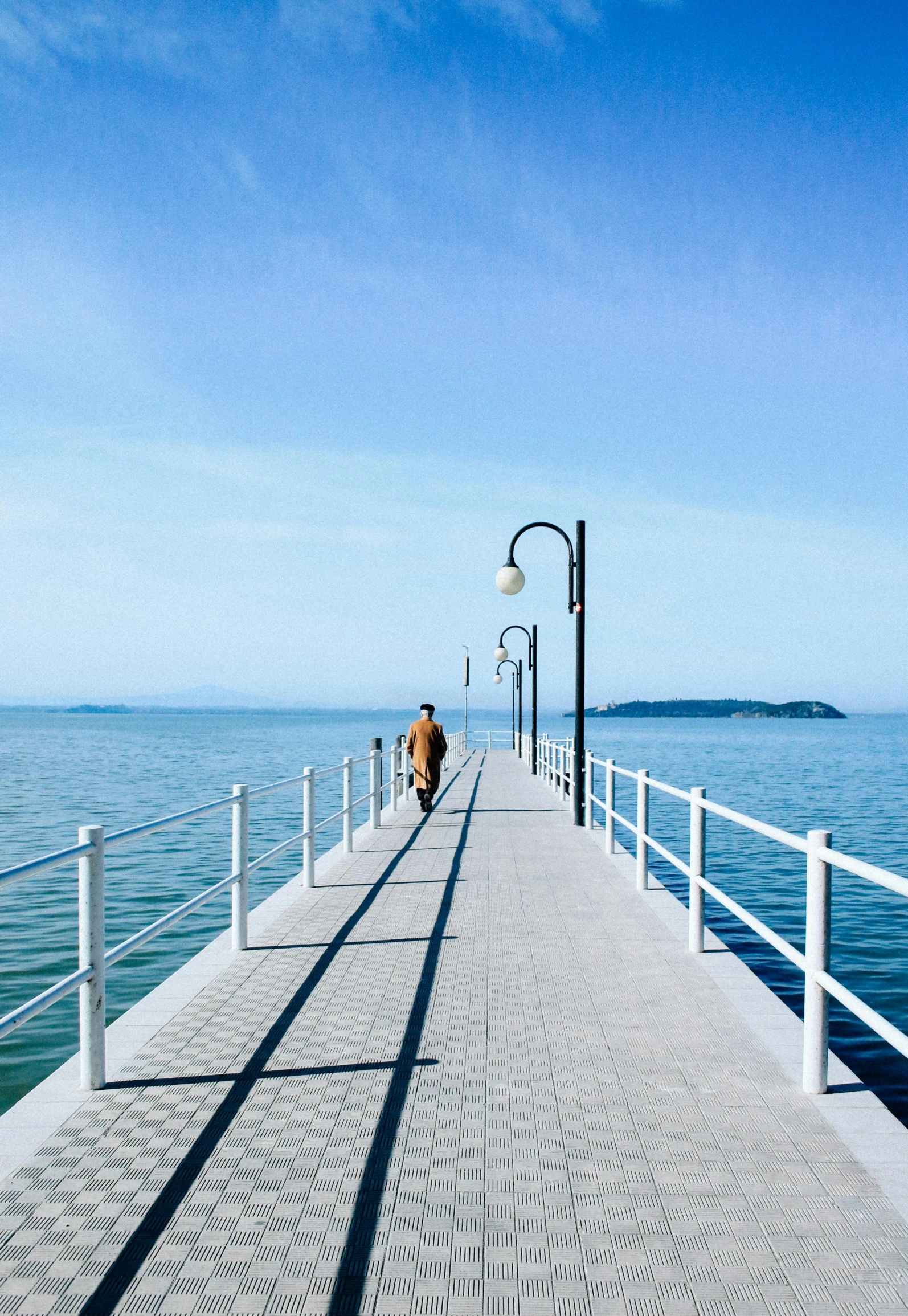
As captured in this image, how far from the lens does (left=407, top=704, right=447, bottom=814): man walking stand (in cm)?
1579

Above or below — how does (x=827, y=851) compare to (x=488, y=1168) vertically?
above

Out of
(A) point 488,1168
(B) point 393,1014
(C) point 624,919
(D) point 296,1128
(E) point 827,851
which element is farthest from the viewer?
(C) point 624,919

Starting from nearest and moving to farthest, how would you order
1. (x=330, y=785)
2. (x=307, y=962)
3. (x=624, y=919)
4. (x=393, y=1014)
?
(x=393, y=1014)
(x=307, y=962)
(x=624, y=919)
(x=330, y=785)

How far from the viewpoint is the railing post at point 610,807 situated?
10.8 meters

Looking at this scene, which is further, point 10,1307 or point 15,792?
point 15,792

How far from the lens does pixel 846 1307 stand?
109 inches

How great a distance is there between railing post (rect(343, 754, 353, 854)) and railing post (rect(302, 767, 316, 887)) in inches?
54.6

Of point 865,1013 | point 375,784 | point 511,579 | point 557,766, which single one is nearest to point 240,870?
point 865,1013

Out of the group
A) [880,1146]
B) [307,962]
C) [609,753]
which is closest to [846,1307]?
[880,1146]

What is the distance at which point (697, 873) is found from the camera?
22.1 ft

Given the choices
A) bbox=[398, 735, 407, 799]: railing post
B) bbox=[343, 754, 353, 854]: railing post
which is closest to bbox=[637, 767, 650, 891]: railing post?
bbox=[343, 754, 353, 854]: railing post

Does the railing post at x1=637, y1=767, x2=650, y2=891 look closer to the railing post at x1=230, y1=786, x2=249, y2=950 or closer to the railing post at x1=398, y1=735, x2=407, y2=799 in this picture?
the railing post at x1=230, y1=786, x2=249, y2=950

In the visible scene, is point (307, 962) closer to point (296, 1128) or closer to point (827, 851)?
point (296, 1128)

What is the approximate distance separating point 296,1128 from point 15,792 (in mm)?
34307
